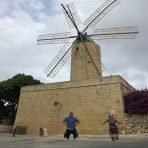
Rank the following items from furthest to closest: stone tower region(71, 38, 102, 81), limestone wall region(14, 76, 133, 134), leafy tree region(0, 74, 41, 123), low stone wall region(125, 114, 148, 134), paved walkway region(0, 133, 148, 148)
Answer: leafy tree region(0, 74, 41, 123) → stone tower region(71, 38, 102, 81) → limestone wall region(14, 76, 133, 134) → low stone wall region(125, 114, 148, 134) → paved walkway region(0, 133, 148, 148)

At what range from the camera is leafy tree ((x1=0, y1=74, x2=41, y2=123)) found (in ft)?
112

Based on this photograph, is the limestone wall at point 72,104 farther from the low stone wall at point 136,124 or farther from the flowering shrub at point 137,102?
the flowering shrub at point 137,102

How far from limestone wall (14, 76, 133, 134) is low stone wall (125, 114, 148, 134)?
0.45 m

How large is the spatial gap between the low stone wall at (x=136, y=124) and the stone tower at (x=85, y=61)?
5312 mm

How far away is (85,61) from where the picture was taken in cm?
2739

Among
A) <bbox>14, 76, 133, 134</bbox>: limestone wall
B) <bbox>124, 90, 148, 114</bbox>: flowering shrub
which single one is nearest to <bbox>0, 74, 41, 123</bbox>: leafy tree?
<bbox>14, 76, 133, 134</bbox>: limestone wall

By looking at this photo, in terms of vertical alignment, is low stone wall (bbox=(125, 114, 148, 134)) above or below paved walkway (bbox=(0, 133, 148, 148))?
above

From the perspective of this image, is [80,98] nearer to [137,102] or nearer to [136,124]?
[137,102]

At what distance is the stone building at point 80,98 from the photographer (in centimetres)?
2389

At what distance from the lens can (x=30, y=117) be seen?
27.2m

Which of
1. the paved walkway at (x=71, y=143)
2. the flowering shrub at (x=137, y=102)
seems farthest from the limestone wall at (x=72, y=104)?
the paved walkway at (x=71, y=143)

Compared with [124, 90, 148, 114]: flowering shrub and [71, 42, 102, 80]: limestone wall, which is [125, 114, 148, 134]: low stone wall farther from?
[71, 42, 102, 80]: limestone wall

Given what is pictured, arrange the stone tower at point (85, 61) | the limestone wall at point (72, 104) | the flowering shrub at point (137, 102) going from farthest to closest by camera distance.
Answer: the stone tower at point (85, 61) < the limestone wall at point (72, 104) < the flowering shrub at point (137, 102)

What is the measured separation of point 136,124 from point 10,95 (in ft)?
52.9
